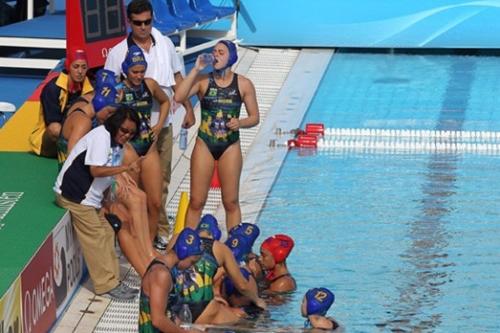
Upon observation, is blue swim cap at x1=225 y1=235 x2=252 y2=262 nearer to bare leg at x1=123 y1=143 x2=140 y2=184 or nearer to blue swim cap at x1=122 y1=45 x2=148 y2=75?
bare leg at x1=123 y1=143 x2=140 y2=184

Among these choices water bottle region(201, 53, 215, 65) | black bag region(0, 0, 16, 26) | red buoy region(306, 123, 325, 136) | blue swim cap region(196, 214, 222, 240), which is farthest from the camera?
black bag region(0, 0, 16, 26)

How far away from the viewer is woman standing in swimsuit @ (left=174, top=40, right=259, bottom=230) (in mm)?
8891

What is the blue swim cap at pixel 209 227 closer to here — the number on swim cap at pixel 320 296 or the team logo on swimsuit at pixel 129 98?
the number on swim cap at pixel 320 296

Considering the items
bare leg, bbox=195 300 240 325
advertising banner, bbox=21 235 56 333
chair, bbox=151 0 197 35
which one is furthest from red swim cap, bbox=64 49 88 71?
chair, bbox=151 0 197 35

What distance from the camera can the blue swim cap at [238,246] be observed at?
8070 mm

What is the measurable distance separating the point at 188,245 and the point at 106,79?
1.80 m

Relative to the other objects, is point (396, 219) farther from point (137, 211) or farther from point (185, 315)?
point (185, 315)

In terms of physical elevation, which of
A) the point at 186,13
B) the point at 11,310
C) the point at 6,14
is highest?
the point at 11,310

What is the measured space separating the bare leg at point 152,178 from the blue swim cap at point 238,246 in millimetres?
807

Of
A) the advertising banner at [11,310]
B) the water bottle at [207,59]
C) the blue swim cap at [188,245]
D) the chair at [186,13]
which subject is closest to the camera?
the advertising banner at [11,310]

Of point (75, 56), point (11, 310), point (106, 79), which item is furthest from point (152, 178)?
point (11, 310)

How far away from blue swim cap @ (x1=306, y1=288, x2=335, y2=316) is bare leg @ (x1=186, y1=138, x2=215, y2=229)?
175 centimetres

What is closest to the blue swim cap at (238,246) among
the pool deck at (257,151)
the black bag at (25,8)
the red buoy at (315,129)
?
the pool deck at (257,151)

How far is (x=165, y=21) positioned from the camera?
14.7 metres
